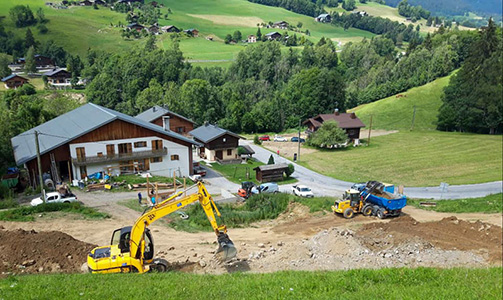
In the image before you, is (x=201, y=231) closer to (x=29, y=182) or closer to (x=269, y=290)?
(x=269, y=290)

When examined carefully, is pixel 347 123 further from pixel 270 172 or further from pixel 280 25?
pixel 280 25

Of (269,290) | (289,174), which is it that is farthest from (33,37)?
(269,290)

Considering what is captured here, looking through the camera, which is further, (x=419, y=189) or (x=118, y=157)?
(x=419, y=189)

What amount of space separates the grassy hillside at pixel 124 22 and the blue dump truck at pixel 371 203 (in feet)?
372

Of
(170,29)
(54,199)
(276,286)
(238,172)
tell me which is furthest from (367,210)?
(170,29)

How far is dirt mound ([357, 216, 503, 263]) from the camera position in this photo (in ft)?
64.2

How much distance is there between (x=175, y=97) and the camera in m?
85.4

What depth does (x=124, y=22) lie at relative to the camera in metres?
160

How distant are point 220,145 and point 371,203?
29038 millimetres

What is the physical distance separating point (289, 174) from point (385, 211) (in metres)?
18.2

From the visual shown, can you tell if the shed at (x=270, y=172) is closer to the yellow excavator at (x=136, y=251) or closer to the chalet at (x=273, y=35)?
the yellow excavator at (x=136, y=251)

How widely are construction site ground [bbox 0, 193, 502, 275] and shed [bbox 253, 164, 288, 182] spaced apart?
15.6 meters

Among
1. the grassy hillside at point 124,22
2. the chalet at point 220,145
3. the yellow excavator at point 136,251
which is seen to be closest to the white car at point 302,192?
the chalet at point 220,145

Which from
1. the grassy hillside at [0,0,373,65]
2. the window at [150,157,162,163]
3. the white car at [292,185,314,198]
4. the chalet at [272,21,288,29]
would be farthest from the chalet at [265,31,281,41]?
the white car at [292,185,314,198]
